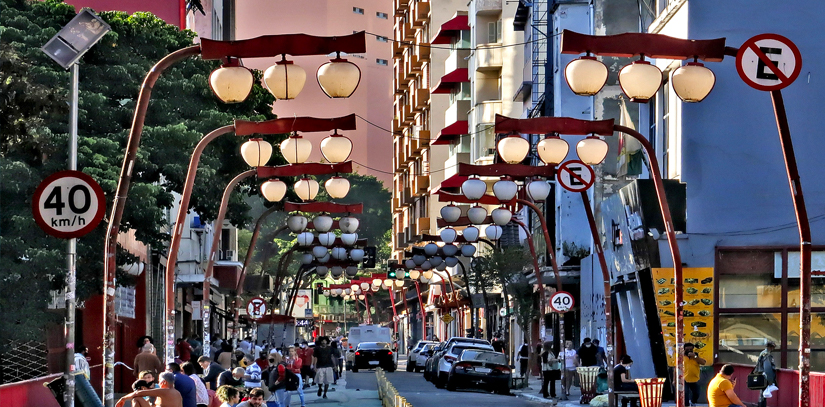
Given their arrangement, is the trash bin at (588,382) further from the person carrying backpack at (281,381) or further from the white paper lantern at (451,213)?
the person carrying backpack at (281,381)

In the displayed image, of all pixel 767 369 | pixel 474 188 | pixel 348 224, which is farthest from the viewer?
pixel 348 224

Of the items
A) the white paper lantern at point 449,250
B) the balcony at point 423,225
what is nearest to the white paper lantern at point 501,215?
the white paper lantern at point 449,250

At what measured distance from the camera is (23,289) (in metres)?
26.0

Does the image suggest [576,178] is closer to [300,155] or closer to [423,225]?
[300,155]

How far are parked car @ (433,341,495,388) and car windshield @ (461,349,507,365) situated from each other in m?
1.00

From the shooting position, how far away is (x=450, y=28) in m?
83.2

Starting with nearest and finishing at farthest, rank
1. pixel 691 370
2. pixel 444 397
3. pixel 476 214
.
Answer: pixel 691 370 → pixel 476 214 → pixel 444 397

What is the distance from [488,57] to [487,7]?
3411 millimetres

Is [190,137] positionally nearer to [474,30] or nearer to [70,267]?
[70,267]

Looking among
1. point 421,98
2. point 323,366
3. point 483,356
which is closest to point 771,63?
point 323,366

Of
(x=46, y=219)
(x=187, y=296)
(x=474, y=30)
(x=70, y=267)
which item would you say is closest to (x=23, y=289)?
(x=70, y=267)

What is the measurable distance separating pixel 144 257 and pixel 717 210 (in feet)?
59.3

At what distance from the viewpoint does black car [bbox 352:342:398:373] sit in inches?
2574

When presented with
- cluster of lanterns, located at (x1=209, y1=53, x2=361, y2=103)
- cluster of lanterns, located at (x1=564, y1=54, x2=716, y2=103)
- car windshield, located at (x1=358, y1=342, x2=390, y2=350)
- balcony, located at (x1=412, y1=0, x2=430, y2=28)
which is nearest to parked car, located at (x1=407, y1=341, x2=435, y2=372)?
car windshield, located at (x1=358, y1=342, x2=390, y2=350)
